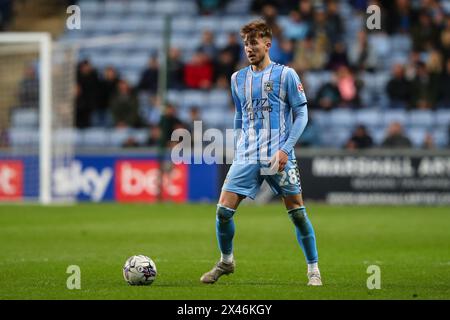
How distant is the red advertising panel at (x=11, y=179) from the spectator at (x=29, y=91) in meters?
1.35

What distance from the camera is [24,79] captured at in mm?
22547

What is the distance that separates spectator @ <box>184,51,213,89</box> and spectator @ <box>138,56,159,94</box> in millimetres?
778

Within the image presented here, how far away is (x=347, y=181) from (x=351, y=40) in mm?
4934

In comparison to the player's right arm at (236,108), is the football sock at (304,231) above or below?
below

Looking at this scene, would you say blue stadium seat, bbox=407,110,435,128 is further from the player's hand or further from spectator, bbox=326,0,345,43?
the player's hand

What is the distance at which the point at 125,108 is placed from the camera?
2419cm

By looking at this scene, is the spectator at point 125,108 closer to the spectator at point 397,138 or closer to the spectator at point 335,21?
the spectator at point 335,21

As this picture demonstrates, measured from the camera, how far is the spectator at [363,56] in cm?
2353

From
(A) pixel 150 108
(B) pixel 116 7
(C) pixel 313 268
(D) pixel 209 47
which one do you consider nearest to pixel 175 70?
(D) pixel 209 47

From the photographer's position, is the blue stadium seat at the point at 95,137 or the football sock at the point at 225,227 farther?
the blue stadium seat at the point at 95,137

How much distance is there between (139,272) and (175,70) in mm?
16787

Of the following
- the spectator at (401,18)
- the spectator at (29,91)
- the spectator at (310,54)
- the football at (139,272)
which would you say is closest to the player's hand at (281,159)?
the football at (139,272)

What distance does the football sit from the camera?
8523 mm
